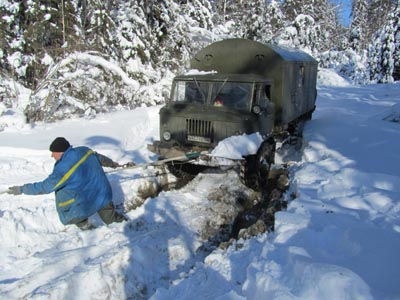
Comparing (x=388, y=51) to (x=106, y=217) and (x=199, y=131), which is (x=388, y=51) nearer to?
(x=199, y=131)

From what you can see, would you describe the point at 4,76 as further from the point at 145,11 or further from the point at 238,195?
the point at 238,195

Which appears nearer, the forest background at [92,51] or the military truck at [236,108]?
the military truck at [236,108]

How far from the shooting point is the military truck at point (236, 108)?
22.3 feet

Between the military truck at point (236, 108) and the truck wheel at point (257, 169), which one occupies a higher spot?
the military truck at point (236, 108)

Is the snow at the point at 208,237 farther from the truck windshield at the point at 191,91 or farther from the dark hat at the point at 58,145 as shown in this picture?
the truck windshield at the point at 191,91

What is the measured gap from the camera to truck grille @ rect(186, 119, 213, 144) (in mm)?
6855

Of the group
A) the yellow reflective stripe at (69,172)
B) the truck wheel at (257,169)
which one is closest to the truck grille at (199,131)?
the truck wheel at (257,169)

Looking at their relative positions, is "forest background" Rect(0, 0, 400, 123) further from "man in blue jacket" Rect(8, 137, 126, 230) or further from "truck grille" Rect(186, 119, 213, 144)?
"man in blue jacket" Rect(8, 137, 126, 230)

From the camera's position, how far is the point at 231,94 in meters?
7.10

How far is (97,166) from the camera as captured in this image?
193 inches

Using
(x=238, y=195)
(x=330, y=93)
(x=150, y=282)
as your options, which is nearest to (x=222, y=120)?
(x=238, y=195)

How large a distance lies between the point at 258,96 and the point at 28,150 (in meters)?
5.14

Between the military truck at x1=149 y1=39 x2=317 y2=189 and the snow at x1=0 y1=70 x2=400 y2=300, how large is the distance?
19.9 inches

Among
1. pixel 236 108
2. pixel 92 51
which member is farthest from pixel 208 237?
pixel 92 51
